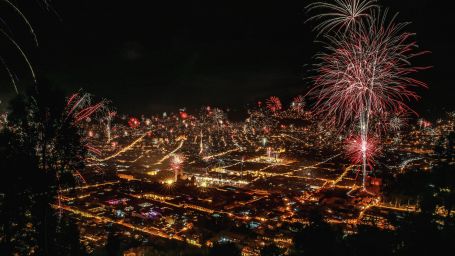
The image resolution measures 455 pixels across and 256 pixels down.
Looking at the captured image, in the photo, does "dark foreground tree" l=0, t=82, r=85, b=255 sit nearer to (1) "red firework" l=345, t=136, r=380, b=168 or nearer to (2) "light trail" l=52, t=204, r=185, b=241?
(2) "light trail" l=52, t=204, r=185, b=241

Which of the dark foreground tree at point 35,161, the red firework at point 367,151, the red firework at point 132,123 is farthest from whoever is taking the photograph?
the red firework at point 132,123

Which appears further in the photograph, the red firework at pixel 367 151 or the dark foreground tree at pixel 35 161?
the red firework at pixel 367 151

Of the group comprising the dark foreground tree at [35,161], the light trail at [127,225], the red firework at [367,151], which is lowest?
the light trail at [127,225]

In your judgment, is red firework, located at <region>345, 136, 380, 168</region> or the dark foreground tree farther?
red firework, located at <region>345, 136, 380, 168</region>

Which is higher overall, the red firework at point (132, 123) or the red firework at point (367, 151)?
the red firework at point (132, 123)

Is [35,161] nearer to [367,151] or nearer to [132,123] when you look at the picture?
[367,151]

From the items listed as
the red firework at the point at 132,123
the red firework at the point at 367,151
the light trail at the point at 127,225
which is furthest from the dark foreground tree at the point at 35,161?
the red firework at the point at 132,123

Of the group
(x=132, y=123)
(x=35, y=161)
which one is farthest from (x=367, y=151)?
(x=132, y=123)

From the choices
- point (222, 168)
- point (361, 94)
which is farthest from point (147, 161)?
point (361, 94)

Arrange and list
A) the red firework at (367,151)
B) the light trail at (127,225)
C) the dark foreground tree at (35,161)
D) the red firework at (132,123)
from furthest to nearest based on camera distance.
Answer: the red firework at (132,123) → the red firework at (367,151) → the light trail at (127,225) → the dark foreground tree at (35,161)

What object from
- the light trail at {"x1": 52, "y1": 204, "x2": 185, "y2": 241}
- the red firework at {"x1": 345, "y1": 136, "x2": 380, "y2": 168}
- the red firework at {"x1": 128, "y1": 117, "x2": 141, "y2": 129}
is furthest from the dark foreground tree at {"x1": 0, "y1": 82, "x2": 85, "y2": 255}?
the red firework at {"x1": 128, "y1": 117, "x2": 141, "y2": 129}

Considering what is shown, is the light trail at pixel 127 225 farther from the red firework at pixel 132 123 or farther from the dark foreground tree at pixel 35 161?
the red firework at pixel 132 123

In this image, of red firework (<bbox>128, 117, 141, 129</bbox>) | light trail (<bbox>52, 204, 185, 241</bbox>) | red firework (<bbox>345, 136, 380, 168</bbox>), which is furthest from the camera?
red firework (<bbox>128, 117, 141, 129</bbox>)

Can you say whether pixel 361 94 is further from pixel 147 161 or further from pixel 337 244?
pixel 147 161
